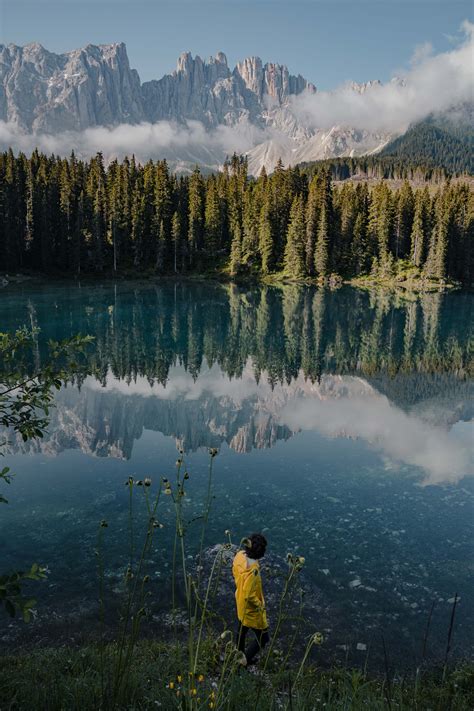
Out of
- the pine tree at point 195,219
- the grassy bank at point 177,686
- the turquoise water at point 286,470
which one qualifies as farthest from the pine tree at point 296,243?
the grassy bank at point 177,686

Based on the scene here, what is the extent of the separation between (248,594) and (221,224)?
10622cm

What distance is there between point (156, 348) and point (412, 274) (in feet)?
248

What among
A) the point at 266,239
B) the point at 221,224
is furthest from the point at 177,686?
the point at 221,224

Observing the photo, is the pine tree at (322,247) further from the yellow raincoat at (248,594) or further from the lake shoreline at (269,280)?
the yellow raincoat at (248,594)

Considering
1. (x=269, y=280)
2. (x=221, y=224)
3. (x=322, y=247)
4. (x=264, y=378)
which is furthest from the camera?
(x=221, y=224)

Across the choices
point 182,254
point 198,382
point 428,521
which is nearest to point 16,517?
point 428,521

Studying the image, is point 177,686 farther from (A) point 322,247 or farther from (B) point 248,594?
(A) point 322,247

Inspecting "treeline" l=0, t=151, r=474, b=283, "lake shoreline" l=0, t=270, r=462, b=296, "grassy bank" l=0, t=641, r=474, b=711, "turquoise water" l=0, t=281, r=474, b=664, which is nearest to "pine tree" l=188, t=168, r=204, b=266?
"treeline" l=0, t=151, r=474, b=283

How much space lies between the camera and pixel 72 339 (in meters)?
6.19

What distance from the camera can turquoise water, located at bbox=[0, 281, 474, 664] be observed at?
11.4m

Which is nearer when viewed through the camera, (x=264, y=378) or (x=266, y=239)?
(x=264, y=378)

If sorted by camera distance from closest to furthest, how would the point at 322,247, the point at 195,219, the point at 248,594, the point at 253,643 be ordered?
the point at 248,594 < the point at 253,643 < the point at 322,247 < the point at 195,219

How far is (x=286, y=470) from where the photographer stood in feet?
61.7

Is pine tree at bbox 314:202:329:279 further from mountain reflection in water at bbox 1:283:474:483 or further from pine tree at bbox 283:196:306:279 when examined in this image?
mountain reflection in water at bbox 1:283:474:483
